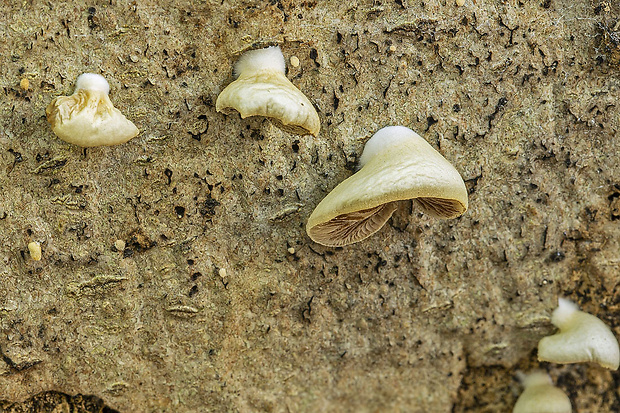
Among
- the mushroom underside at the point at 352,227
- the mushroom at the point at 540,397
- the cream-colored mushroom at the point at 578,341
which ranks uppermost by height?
the mushroom underside at the point at 352,227

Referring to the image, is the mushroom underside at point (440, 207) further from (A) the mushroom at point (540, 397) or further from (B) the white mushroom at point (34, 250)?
(B) the white mushroom at point (34, 250)

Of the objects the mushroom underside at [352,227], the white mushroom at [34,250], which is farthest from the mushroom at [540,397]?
the white mushroom at [34,250]

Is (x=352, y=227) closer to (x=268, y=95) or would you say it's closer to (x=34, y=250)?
(x=268, y=95)

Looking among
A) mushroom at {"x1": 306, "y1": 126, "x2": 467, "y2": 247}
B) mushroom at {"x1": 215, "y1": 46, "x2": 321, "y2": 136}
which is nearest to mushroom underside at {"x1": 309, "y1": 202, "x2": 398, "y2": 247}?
mushroom at {"x1": 306, "y1": 126, "x2": 467, "y2": 247}

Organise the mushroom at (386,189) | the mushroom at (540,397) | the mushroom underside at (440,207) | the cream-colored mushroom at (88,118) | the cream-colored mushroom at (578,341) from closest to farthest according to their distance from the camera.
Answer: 1. the mushroom at (386,189)
2. the cream-colored mushroom at (88,118)
3. the mushroom underside at (440,207)
4. the cream-colored mushroom at (578,341)
5. the mushroom at (540,397)

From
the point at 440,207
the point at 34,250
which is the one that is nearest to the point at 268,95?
the point at 440,207

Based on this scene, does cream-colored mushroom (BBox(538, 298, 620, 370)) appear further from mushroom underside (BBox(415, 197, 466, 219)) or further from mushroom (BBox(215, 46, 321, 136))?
mushroom (BBox(215, 46, 321, 136))

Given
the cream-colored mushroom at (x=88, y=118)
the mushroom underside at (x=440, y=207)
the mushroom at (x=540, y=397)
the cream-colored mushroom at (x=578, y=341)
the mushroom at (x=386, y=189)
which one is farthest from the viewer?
the mushroom at (x=540, y=397)
